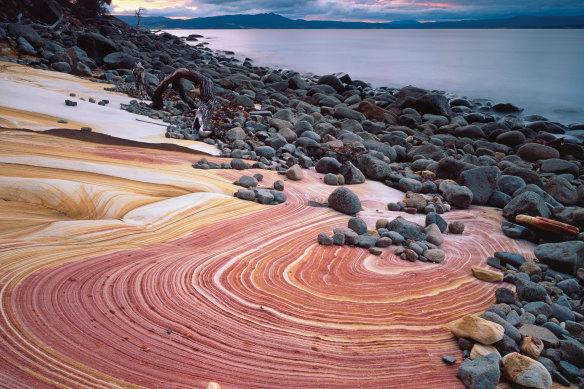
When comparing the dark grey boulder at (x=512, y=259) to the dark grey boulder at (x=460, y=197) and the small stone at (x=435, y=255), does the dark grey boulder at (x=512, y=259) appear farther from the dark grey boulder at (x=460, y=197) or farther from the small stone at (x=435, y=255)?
the dark grey boulder at (x=460, y=197)

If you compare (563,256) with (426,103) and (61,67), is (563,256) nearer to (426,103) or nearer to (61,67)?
(426,103)

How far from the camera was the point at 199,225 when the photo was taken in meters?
2.94

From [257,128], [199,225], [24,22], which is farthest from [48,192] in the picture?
[24,22]

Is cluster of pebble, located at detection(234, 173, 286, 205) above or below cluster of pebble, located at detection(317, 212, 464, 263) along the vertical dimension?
above

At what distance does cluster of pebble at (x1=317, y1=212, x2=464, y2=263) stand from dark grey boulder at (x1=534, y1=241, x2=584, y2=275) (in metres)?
0.78

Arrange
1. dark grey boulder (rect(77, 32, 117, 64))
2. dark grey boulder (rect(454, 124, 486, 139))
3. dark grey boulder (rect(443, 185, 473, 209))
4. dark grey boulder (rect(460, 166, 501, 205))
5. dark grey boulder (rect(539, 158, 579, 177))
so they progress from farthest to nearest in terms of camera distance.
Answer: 1. dark grey boulder (rect(77, 32, 117, 64))
2. dark grey boulder (rect(454, 124, 486, 139))
3. dark grey boulder (rect(539, 158, 579, 177))
4. dark grey boulder (rect(460, 166, 501, 205))
5. dark grey boulder (rect(443, 185, 473, 209))

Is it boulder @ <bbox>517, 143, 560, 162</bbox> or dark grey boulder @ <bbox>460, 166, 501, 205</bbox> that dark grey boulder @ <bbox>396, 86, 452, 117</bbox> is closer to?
boulder @ <bbox>517, 143, 560, 162</bbox>

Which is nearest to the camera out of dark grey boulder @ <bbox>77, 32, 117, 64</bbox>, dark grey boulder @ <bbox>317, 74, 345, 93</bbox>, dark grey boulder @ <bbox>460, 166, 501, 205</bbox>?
dark grey boulder @ <bbox>460, 166, 501, 205</bbox>

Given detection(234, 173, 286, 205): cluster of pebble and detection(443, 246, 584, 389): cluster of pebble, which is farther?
detection(234, 173, 286, 205): cluster of pebble

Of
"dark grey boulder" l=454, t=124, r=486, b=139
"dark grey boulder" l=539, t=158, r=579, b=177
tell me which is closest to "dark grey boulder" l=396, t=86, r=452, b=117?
"dark grey boulder" l=454, t=124, r=486, b=139

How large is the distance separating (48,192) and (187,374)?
2.05m

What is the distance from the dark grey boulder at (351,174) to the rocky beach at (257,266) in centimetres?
2

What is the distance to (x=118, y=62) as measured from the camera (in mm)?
11477

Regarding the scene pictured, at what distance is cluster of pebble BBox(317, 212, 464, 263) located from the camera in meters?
2.97
